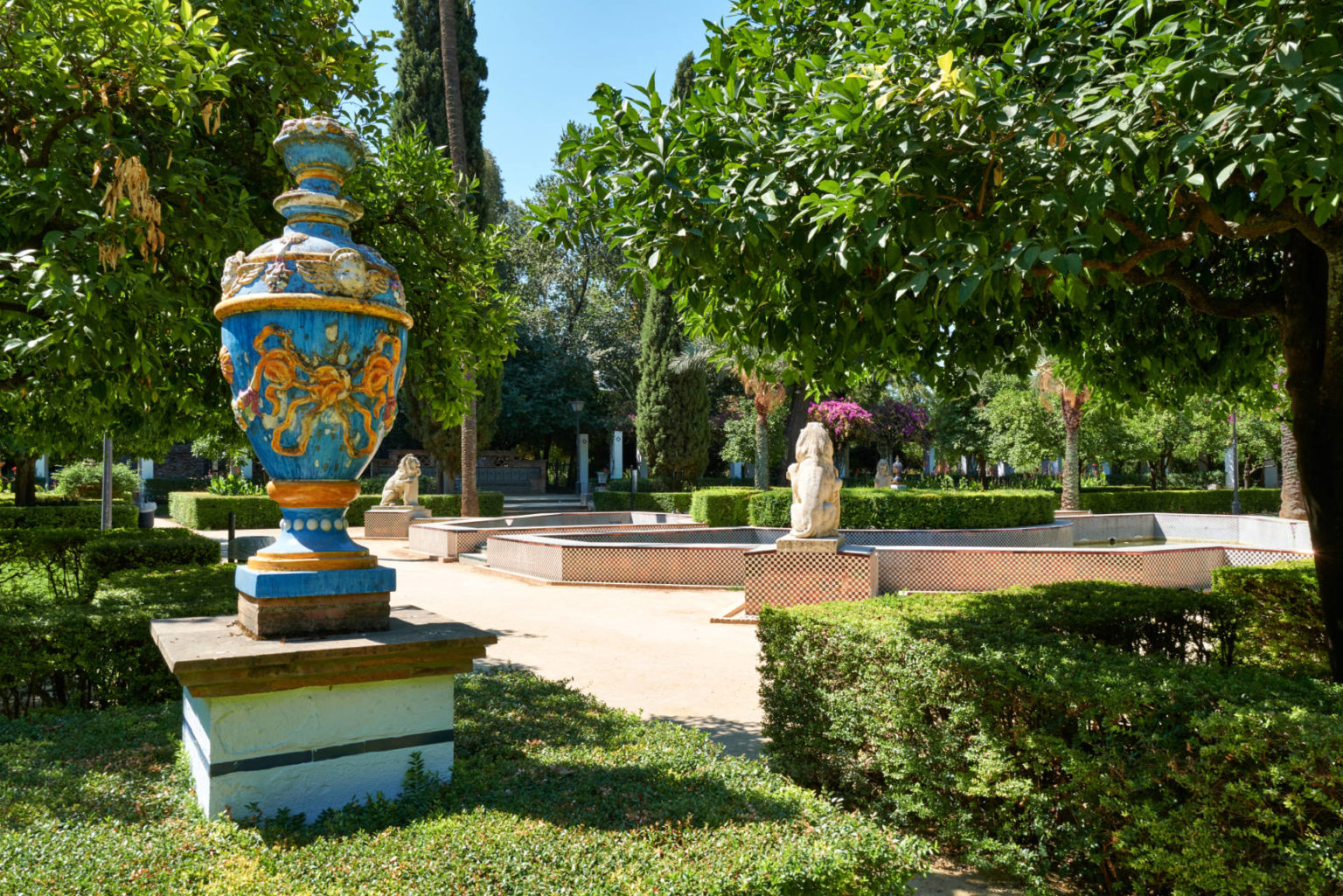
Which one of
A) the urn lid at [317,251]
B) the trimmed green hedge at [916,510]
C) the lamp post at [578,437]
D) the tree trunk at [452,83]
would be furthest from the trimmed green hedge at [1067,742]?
the lamp post at [578,437]

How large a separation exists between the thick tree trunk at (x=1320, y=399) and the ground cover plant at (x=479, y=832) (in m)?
3.33

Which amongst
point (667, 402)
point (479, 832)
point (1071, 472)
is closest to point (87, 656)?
point (479, 832)

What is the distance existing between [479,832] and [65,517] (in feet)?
66.7

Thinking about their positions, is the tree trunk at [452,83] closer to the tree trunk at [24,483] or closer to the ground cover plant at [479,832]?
the tree trunk at [24,483]

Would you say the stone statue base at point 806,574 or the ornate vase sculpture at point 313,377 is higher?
the ornate vase sculpture at point 313,377

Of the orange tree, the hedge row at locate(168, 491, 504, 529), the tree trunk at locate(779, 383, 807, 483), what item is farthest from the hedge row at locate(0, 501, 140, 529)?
the tree trunk at locate(779, 383, 807, 483)

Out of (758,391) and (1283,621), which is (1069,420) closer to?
(758,391)

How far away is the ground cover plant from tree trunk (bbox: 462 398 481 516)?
18.3 meters

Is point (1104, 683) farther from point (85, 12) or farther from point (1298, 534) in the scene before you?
point (1298, 534)

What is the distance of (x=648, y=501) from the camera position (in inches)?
1220

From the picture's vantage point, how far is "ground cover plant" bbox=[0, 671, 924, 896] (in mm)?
2414

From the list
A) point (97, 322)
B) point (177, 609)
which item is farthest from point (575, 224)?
point (177, 609)

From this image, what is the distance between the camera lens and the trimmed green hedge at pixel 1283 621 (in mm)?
5855

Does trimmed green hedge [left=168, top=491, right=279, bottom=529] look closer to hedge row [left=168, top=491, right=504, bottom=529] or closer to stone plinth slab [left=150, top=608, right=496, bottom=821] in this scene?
hedge row [left=168, top=491, right=504, bottom=529]
